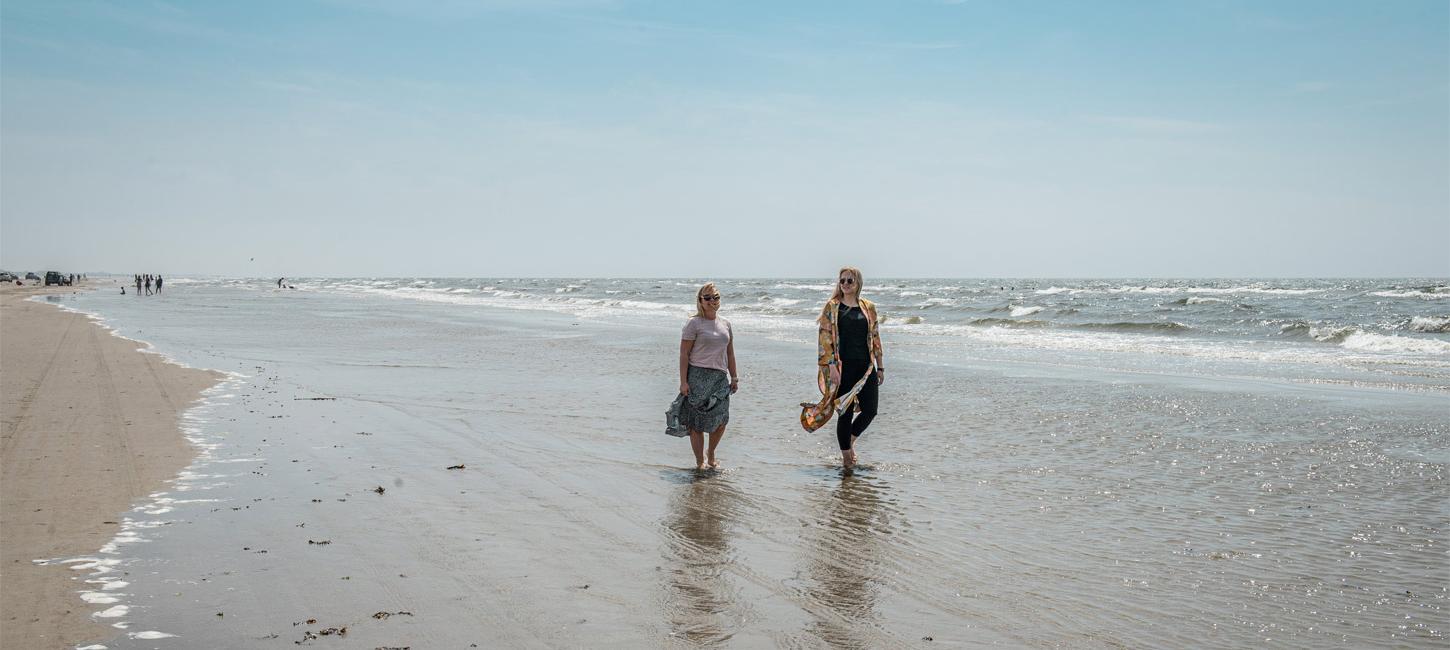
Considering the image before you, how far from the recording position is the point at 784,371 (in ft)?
51.2

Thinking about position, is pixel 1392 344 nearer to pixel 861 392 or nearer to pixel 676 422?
pixel 861 392

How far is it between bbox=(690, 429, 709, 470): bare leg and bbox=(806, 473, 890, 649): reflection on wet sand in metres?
1.17

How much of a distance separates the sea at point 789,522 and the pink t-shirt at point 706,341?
886 millimetres

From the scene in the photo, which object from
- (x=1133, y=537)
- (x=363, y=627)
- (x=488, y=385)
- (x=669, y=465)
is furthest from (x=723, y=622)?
(x=488, y=385)

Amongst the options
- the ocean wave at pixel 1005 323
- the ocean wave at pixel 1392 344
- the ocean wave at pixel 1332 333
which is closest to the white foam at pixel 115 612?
the ocean wave at pixel 1392 344

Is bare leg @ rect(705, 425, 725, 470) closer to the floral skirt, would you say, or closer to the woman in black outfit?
the floral skirt

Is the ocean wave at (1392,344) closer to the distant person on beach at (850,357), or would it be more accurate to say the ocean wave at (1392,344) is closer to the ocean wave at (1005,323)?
the ocean wave at (1005,323)

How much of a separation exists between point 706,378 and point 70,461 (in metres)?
4.89

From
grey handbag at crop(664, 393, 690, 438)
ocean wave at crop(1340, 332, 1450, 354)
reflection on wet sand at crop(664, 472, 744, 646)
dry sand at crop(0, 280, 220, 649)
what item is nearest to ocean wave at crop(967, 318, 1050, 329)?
ocean wave at crop(1340, 332, 1450, 354)

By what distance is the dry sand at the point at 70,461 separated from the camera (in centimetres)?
413

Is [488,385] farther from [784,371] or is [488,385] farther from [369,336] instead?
[369,336]

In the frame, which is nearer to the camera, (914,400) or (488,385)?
(914,400)

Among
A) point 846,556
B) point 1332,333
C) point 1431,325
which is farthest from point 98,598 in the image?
point 1431,325

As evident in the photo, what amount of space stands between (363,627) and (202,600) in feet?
2.83
